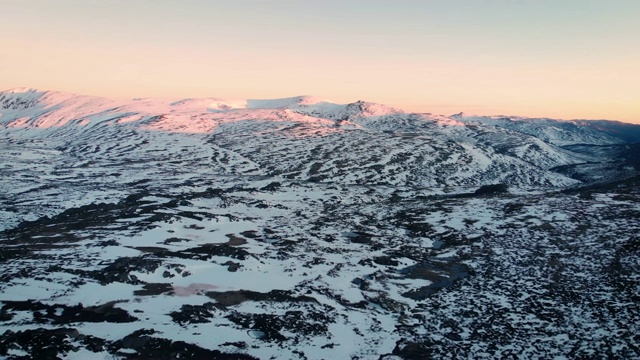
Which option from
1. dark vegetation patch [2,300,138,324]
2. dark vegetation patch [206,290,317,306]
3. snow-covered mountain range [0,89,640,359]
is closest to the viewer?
snow-covered mountain range [0,89,640,359]

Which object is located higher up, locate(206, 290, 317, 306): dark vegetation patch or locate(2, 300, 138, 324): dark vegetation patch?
locate(2, 300, 138, 324): dark vegetation patch

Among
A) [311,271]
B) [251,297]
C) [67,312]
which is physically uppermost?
[67,312]

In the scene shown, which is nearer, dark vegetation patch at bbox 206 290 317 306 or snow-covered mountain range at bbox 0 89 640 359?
snow-covered mountain range at bbox 0 89 640 359

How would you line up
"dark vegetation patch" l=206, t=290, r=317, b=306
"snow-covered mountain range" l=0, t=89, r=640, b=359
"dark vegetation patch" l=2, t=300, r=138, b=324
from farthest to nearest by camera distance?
"dark vegetation patch" l=206, t=290, r=317, b=306
"dark vegetation patch" l=2, t=300, r=138, b=324
"snow-covered mountain range" l=0, t=89, r=640, b=359

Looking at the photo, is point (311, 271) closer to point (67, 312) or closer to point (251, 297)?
point (251, 297)

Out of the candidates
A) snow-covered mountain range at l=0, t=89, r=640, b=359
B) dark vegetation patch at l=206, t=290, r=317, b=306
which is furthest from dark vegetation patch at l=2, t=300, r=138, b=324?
dark vegetation patch at l=206, t=290, r=317, b=306

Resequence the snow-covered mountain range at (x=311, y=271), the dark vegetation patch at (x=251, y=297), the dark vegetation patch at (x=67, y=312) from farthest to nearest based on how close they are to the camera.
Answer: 1. the dark vegetation patch at (x=251, y=297)
2. the dark vegetation patch at (x=67, y=312)
3. the snow-covered mountain range at (x=311, y=271)

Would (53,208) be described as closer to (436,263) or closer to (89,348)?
(89,348)

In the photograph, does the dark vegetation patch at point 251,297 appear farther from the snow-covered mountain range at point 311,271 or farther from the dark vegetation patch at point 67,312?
the dark vegetation patch at point 67,312

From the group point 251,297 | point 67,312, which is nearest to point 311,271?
point 251,297

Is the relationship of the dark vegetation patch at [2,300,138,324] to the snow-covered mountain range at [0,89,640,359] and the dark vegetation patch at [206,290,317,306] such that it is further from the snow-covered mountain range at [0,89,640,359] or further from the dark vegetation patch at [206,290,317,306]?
the dark vegetation patch at [206,290,317,306]

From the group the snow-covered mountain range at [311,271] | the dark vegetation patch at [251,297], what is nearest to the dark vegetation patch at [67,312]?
the snow-covered mountain range at [311,271]
